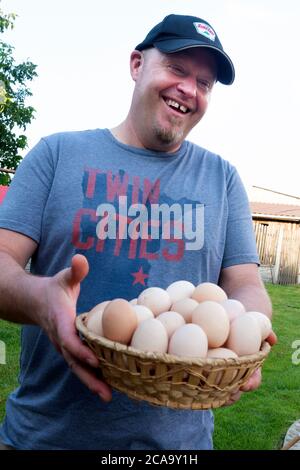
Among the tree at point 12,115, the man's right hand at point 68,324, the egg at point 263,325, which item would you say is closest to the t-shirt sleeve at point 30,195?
the man's right hand at point 68,324

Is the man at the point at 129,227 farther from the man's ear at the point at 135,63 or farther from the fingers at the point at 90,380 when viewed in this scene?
the fingers at the point at 90,380

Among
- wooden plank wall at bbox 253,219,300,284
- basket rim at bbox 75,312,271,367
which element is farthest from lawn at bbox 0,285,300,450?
wooden plank wall at bbox 253,219,300,284

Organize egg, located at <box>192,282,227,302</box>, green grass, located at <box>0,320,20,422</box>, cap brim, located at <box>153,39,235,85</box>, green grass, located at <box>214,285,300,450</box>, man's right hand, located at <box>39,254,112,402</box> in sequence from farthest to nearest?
green grass, located at <box>0,320,20,422</box> < green grass, located at <box>214,285,300,450</box> < cap brim, located at <box>153,39,235,85</box> < egg, located at <box>192,282,227,302</box> < man's right hand, located at <box>39,254,112,402</box>

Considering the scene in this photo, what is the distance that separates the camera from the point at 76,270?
48.8 inches

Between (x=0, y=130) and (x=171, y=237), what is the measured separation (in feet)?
39.7

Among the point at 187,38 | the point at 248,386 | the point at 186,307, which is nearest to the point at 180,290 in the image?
the point at 186,307

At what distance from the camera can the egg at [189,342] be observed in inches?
53.0

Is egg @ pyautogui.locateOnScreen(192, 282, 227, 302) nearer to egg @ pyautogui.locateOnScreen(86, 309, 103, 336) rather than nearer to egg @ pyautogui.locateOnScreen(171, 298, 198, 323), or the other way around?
egg @ pyautogui.locateOnScreen(171, 298, 198, 323)

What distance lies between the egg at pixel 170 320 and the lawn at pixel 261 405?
3080 millimetres

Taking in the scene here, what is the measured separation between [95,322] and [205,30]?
1.28 metres

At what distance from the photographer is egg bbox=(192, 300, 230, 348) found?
1462mm

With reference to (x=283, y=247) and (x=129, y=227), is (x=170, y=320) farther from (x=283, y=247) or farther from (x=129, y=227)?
(x=283, y=247)

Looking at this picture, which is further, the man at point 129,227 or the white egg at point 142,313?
the man at point 129,227
